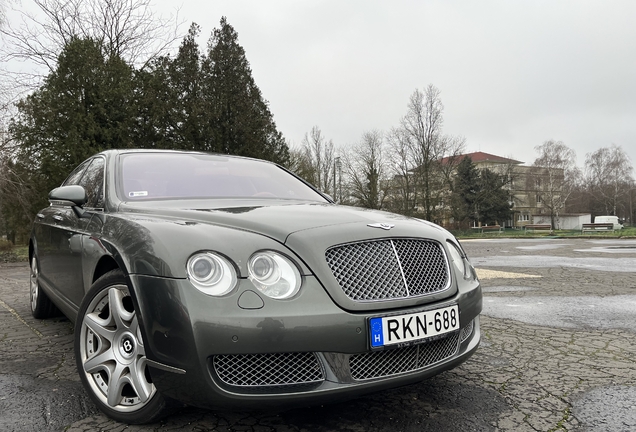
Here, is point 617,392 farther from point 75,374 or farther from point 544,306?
point 75,374

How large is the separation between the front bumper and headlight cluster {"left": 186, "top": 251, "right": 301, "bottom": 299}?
39 mm

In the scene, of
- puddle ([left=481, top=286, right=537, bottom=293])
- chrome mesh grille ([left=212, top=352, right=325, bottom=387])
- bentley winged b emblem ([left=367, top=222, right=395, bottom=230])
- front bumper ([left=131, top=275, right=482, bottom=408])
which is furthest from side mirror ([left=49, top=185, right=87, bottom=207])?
puddle ([left=481, top=286, right=537, bottom=293])

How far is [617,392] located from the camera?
8.78 ft

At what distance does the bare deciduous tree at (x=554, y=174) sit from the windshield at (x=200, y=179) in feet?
191

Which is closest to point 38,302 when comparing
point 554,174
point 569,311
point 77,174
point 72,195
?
point 77,174

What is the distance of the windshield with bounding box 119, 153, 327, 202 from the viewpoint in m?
3.17

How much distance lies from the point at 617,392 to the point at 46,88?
65.6 feet

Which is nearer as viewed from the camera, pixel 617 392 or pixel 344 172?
pixel 617 392

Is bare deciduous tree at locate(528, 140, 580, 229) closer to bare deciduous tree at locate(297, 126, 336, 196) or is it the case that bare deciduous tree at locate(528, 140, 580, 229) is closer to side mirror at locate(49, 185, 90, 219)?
bare deciduous tree at locate(297, 126, 336, 196)

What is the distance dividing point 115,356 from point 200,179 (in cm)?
147

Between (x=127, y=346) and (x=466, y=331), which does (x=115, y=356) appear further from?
(x=466, y=331)

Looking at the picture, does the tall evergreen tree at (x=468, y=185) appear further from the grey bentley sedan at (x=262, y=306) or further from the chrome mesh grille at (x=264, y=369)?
the chrome mesh grille at (x=264, y=369)

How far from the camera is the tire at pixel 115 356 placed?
218cm

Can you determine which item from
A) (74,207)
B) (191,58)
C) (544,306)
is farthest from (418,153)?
(74,207)
